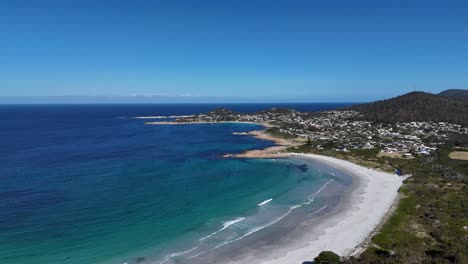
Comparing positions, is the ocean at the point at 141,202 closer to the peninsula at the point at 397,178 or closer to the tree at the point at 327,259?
the peninsula at the point at 397,178

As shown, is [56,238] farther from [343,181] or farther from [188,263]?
[343,181]

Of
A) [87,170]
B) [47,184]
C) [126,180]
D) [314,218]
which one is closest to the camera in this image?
[314,218]

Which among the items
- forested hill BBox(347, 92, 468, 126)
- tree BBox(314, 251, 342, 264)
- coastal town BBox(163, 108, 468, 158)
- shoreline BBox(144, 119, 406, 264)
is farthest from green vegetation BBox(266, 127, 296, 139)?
tree BBox(314, 251, 342, 264)

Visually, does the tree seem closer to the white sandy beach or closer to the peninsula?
the peninsula

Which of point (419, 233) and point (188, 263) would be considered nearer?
point (188, 263)

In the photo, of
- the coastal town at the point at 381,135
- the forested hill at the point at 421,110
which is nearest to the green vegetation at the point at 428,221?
the coastal town at the point at 381,135

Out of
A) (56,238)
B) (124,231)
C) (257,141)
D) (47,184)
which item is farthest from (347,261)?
(257,141)
